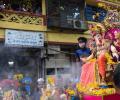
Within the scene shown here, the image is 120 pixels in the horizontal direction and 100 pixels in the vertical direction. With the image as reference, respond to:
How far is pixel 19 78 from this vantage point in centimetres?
1059

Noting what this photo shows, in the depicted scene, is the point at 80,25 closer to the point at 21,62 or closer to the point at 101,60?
the point at 21,62

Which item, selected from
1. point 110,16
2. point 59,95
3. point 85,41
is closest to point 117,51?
point 110,16

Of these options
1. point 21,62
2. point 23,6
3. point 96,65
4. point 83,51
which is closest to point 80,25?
point 23,6

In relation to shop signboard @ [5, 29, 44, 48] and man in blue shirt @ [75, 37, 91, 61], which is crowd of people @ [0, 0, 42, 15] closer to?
shop signboard @ [5, 29, 44, 48]

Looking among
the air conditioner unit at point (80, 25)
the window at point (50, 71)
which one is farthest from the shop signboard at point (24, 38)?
the air conditioner unit at point (80, 25)

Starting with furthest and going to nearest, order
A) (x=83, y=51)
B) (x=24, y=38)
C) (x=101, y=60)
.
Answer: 1. (x=24, y=38)
2. (x=83, y=51)
3. (x=101, y=60)

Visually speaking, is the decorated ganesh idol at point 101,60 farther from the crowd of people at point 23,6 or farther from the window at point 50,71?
the window at point 50,71

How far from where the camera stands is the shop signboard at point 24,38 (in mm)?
16125

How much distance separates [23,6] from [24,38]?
1.55 meters

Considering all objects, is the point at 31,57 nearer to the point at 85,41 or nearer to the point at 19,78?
the point at 19,78

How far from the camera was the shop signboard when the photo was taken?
16.1 m

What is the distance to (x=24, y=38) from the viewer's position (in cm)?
1673

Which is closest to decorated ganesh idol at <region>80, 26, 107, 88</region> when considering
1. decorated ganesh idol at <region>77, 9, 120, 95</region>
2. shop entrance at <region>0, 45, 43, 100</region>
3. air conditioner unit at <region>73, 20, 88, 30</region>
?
decorated ganesh idol at <region>77, 9, 120, 95</region>

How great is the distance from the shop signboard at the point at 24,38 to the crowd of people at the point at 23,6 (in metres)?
1.05
